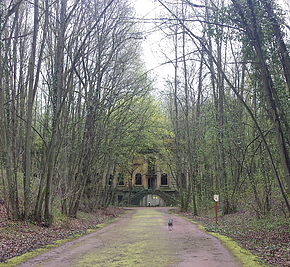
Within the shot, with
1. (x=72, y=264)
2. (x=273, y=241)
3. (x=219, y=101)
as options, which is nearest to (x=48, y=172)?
(x=72, y=264)

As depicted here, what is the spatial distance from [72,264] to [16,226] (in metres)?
4.78

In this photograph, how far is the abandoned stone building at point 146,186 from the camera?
1820 inches

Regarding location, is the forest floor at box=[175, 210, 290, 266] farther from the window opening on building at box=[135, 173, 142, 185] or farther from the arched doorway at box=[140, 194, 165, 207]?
the window opening on building at box=[135, 173, 142, 185]

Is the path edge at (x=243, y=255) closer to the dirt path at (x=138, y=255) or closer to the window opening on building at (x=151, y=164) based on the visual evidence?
the dirt path at (x=138, y=255)

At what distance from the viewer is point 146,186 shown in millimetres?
54719

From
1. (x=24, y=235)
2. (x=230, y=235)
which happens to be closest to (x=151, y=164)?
(x=230, y=235)

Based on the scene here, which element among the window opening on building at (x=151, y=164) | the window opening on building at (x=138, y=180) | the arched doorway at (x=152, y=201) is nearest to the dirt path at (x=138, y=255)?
the window opening on building at (x=151, y=164)

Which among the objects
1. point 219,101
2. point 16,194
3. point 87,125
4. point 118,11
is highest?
point 118,11

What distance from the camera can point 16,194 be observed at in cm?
1058

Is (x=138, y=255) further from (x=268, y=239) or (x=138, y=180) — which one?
(x=138, y=180)

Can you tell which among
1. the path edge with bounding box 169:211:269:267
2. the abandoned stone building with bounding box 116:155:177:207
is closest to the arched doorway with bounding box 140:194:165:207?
the abandoned stone building with bounding box 116:155:177:207

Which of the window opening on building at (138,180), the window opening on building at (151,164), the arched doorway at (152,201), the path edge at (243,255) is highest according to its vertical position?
the window opening on building at (151,164)

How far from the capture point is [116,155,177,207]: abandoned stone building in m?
46.2

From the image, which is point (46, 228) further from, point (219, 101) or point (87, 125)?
point (219, 101)
